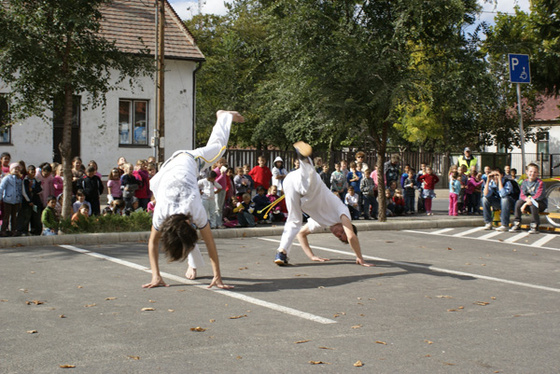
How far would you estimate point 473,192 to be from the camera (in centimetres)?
2148

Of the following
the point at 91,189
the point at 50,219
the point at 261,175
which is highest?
the point at 261,175

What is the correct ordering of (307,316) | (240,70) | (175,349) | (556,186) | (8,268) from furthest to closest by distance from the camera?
(240,70) → (556,186) → (8,268) → (307,316) → (175,349)

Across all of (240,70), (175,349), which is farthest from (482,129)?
(175,349)

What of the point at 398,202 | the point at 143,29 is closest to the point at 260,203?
the point at 398,202

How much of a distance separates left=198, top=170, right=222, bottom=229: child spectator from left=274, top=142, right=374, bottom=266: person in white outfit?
5.33m

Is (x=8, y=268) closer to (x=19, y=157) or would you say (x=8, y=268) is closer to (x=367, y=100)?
(x=367, y=100)

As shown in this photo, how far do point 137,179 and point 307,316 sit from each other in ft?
35.0

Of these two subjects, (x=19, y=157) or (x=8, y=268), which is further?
(x=19, y=157)

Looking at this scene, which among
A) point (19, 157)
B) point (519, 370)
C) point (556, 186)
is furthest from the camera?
point (19, 157)

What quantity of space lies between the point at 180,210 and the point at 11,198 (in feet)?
23.0

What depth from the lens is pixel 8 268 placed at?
32.8ft

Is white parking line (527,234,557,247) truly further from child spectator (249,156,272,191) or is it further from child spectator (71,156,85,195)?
child spectator (71,156,85,195)

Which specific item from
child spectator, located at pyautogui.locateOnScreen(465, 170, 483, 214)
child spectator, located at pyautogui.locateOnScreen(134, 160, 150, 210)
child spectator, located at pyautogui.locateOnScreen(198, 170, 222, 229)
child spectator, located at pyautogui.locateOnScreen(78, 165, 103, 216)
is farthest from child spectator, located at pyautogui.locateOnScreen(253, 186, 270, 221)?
child spectator, located at pyautogui.locateOnScreen(465, 170, 483, 214)

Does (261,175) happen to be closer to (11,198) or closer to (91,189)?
(91,189)
